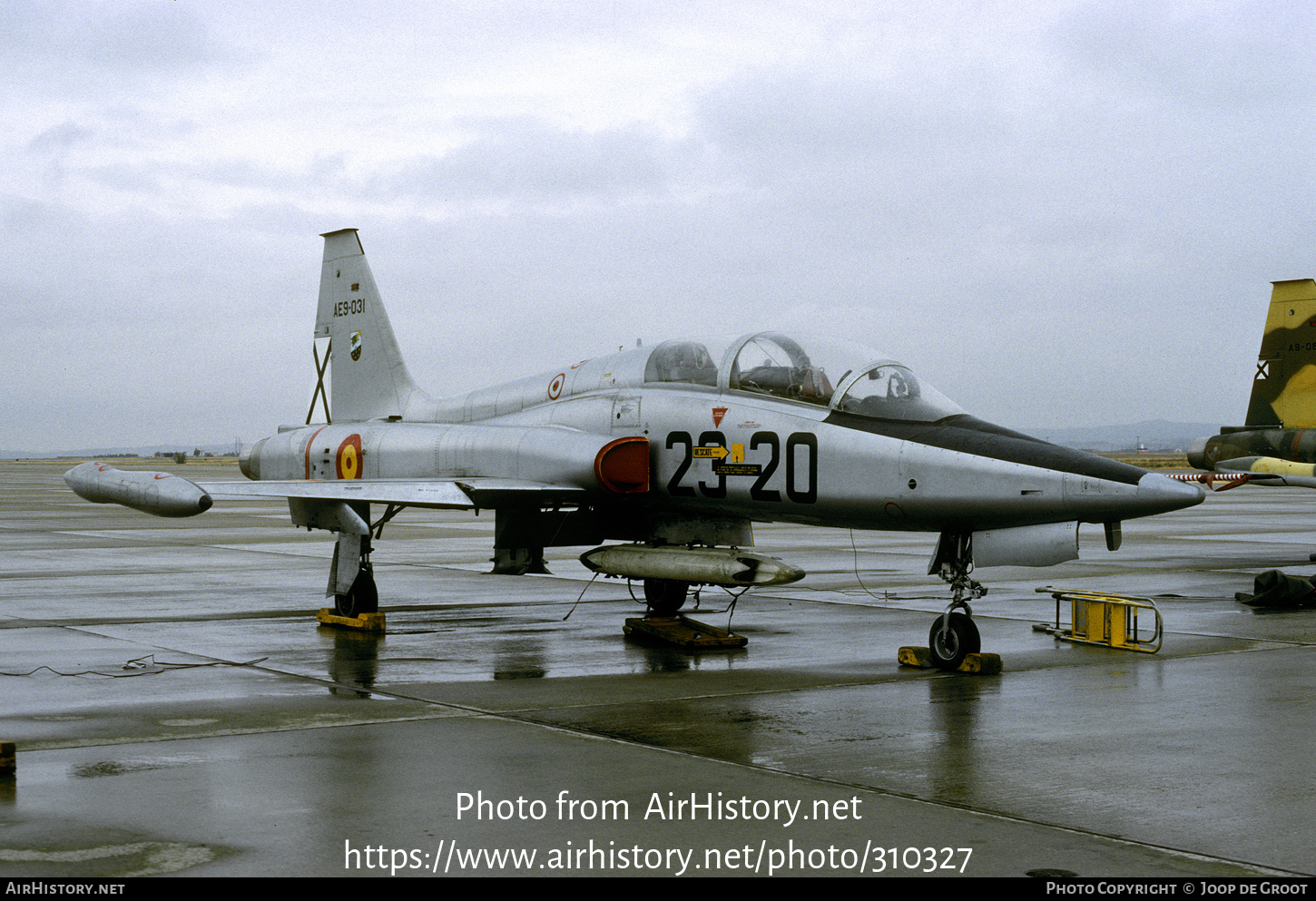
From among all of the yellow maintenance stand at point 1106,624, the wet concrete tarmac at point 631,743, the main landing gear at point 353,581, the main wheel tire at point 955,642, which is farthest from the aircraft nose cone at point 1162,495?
the main landing gear at point 353,581

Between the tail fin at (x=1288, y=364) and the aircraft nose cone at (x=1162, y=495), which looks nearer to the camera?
the aircraft nose cone at (x=1162, y=495)

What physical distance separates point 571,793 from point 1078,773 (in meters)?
2.65

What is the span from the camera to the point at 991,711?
8242 millimetres

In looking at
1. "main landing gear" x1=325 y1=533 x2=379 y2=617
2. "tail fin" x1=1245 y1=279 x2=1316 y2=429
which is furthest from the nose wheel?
"tail fin" x1=1245 y1=279 x2=1316 y2=429

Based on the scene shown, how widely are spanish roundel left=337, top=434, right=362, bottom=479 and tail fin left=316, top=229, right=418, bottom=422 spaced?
4.38 ft

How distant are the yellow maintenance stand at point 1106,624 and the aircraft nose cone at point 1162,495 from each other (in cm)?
254

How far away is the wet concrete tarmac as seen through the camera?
509cm

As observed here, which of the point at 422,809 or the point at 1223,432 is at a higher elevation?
the point at 1223,432

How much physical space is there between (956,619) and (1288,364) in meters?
14.8

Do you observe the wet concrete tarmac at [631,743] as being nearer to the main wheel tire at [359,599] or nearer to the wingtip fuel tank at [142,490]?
the main wheel tire at [359,599]

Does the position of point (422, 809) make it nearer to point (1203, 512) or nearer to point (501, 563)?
point (501, 563)

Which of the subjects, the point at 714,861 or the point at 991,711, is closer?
the point at 714,861

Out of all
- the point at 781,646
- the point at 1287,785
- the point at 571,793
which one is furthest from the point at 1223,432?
the point at 571,793

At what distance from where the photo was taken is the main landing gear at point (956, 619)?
9.92 meters
